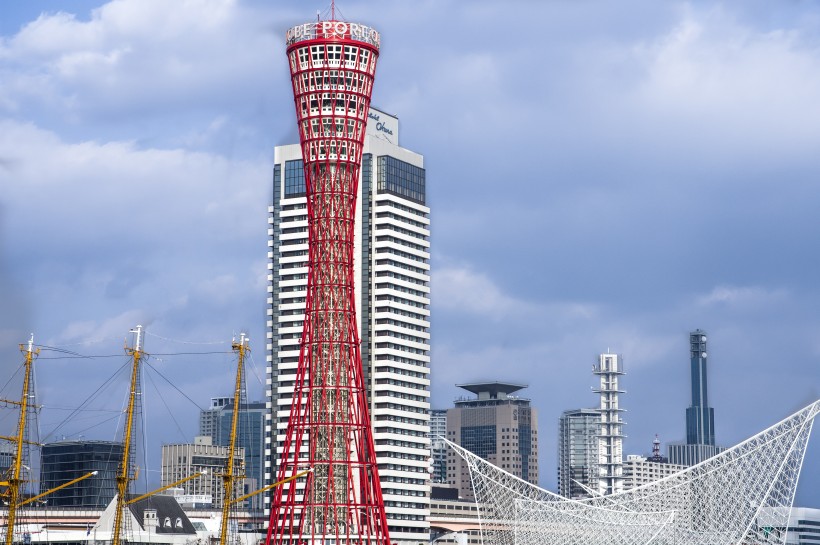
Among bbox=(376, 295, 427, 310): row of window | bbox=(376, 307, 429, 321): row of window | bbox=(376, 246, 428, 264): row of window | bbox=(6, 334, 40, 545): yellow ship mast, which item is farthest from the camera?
bbox=(376, 246, 428, 264): row of window

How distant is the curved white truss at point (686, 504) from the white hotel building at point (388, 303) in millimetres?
16951

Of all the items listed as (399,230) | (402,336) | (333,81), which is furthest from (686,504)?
(333,81)

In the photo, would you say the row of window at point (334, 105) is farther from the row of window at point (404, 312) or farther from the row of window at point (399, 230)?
the row of window at point (404, 312)

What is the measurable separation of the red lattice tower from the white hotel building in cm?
6215

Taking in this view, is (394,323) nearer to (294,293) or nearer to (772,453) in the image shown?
(294,293)

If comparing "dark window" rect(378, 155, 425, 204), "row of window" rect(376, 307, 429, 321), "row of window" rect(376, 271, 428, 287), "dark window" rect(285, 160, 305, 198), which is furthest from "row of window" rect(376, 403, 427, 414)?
"dark window" rect(285, 160, 305, 198)

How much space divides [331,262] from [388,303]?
65.3 meters

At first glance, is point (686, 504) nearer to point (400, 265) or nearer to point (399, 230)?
point (400, 265)

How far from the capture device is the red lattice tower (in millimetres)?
100625

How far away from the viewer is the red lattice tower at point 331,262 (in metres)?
101

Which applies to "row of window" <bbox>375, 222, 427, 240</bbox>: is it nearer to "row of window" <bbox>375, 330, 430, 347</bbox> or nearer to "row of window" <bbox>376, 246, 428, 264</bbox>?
"row of window" <bbox>376, 246, 428, 264</bbox>

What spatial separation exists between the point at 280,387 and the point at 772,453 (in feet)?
205

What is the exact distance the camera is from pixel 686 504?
136125mm

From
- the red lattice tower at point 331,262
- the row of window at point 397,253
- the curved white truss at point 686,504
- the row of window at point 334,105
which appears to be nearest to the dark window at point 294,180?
the row of window at point 397,253
